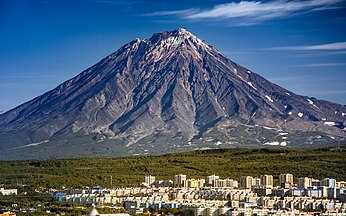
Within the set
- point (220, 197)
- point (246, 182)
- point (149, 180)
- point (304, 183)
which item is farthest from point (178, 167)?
point (220, 197)

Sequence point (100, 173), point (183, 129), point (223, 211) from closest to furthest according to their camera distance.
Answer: point (223, 211)
point (100, 173)
point (183, 129)

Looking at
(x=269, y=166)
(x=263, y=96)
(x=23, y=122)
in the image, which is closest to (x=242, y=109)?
(x=263, y=96)

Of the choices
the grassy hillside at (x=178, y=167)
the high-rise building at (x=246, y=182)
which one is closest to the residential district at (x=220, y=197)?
the high-rise building at (x=246, y=182)

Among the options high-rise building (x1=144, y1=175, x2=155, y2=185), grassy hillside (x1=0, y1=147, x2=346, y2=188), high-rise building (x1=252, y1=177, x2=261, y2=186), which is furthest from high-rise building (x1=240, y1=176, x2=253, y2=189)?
high-rise building (x1=144, y1=175, x2=155, y2=185)

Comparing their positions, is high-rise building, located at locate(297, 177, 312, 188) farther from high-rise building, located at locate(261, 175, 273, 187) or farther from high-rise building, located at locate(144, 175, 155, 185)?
high-rise building, located at locate(144, 175, 155, 185)

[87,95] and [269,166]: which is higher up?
[87,95]

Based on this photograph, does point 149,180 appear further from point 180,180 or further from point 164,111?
point 164,111

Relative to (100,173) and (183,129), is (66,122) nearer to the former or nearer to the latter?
(183,129)
